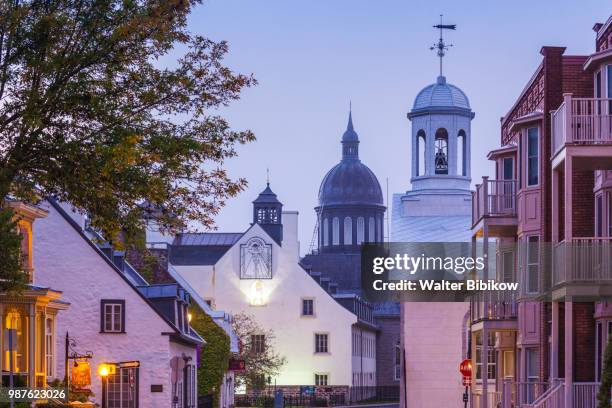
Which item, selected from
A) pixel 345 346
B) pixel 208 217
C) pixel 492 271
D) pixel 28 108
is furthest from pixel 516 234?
pixel 345 346

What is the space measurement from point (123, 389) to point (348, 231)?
11591 centimetres

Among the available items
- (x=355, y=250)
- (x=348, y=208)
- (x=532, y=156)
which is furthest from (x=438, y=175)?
(x=348, y=208)

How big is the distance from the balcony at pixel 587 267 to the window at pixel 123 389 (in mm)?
21923

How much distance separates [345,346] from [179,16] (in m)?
84.5

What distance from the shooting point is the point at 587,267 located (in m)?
30.4

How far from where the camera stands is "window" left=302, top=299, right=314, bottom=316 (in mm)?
108188

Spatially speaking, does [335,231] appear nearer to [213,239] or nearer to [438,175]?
[213,239]

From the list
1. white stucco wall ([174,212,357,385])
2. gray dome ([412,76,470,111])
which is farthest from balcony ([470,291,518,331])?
white stucco wall ([174,212,357,385])

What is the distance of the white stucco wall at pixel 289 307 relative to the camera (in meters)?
108

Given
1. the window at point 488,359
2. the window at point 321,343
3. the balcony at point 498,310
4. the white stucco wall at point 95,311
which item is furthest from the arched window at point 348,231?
the balcony at point 498,310

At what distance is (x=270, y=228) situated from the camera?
12812 centimetres

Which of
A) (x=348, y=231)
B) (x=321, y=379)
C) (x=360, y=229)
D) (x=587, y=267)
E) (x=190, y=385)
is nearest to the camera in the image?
(x=587, y=267)

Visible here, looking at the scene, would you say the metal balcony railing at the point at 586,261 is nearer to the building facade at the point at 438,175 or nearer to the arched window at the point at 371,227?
the building facade at the point at 438,175

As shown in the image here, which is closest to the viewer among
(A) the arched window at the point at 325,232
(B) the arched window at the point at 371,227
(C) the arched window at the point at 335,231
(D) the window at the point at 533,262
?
(D) the window at the point at 533,262
